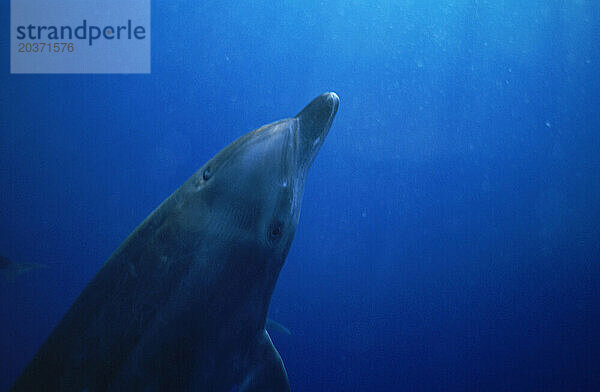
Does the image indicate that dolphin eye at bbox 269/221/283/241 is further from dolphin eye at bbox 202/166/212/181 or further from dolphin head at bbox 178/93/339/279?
dolphin eye at bbox 202/166/212/181

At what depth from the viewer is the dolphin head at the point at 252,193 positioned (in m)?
1.56

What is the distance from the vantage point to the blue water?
8.05m

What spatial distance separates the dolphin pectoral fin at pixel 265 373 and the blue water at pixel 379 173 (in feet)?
22.1

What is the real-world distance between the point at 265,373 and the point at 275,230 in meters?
0.75

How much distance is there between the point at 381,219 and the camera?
9859 mm

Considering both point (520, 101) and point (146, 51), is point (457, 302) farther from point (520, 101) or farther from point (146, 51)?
point (146, 51)

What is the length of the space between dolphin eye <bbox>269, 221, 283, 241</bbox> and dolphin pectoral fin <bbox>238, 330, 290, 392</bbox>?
0.52 meters

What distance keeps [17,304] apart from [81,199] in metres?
2.62

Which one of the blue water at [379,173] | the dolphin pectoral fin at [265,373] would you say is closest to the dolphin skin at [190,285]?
the dolphin pectoral fin at [265,373]

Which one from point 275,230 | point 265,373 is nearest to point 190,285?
point 275,230

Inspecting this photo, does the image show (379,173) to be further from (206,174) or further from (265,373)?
(206,174)

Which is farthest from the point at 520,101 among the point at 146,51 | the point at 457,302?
the point at 146,51

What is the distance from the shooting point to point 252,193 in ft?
5.12

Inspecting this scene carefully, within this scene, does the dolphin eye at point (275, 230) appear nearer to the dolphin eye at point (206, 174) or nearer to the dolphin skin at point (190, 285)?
the dolphin skin at point (190, 285)
